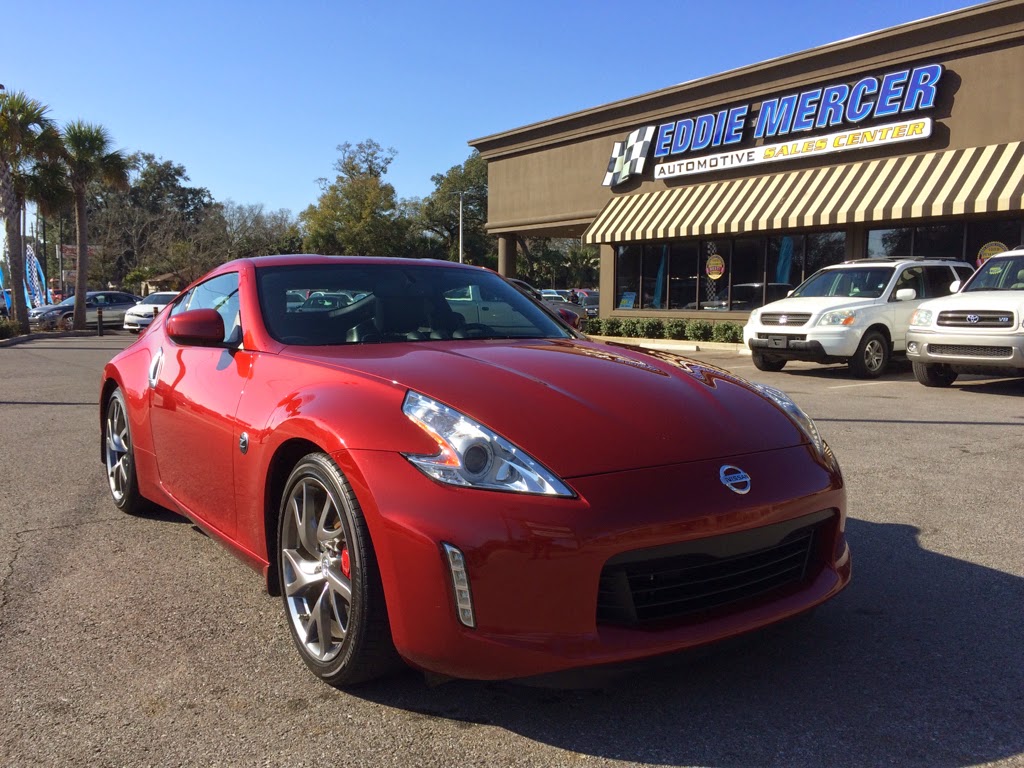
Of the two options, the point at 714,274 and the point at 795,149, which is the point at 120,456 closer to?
the point at 795,149

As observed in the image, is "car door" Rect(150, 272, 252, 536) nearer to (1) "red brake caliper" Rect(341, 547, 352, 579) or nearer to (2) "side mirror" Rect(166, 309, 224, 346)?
(2) "side mirror" Rect(166, 309, 224, 346)

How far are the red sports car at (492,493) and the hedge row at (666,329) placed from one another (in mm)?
16455

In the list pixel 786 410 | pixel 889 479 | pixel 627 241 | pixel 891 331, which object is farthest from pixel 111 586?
pixel 627 241

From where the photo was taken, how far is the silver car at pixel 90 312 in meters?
31.2

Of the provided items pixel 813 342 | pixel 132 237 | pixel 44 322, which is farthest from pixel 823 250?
pixel 132 237

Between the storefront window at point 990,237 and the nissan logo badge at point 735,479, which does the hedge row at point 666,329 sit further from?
the nissan logo badge at point 735,479

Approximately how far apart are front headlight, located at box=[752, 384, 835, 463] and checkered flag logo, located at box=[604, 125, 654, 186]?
2077cm

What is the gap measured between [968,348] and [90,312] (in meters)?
30.7

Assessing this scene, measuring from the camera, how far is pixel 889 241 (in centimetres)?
1806

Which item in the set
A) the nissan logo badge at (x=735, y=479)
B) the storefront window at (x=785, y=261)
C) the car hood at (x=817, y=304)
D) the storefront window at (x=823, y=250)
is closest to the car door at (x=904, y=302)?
the car hood at (x=817, y=304)

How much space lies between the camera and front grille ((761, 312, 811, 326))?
12992mm

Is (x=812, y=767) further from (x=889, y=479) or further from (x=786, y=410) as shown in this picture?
(x=889, y=479)

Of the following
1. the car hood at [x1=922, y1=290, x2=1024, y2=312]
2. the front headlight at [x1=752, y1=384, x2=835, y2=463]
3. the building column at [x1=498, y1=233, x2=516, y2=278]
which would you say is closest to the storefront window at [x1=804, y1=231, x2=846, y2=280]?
the car hood at [x1=922, y1=290, x2=1024, y2=312]

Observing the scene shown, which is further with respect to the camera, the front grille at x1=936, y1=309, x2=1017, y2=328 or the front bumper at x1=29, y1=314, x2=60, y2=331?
the front bumper at x1=29, y1=314, x2=60, y2=331
